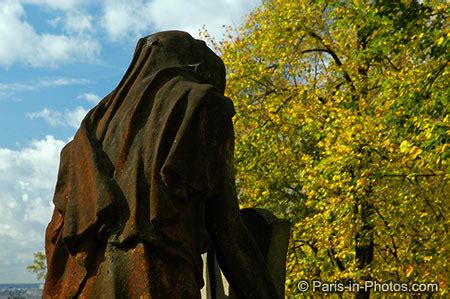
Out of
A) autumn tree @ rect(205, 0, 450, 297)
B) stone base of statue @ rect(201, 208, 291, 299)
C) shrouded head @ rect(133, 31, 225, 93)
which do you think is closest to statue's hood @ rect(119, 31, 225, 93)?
shrouded head @ rect(133, 31, 225, 93)

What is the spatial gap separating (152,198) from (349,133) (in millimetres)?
11054

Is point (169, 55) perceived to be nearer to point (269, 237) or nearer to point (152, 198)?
point (152, 198)

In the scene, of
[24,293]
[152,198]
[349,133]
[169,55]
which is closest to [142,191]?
[152,198]

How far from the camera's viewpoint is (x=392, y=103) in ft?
40.6

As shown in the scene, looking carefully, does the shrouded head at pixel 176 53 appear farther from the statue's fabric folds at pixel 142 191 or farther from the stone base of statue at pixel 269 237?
the stone base of statue at pixel 269 237

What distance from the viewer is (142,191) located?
245 centimetres

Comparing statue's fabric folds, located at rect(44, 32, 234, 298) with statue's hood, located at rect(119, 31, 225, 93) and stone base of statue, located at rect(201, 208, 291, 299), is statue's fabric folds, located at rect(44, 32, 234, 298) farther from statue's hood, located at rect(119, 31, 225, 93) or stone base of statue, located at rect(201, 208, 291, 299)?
stone base of statue, located at rect(201, 208, 291, 299)

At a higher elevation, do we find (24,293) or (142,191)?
(24,293)

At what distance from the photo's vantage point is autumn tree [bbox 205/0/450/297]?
11094mm

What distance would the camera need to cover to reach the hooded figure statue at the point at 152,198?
2.38m

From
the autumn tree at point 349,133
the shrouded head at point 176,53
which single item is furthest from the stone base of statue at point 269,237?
the autumn tree at point 349,133

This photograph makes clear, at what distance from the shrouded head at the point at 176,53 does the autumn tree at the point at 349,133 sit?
7.12 metres

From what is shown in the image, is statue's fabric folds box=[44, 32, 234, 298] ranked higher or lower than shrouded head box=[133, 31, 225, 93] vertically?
lower

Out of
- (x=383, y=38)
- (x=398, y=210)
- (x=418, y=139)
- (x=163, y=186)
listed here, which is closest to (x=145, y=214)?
(x=163, y=186)
